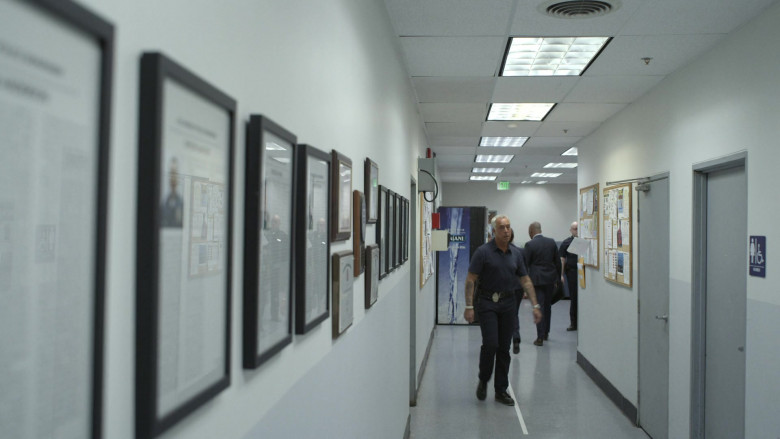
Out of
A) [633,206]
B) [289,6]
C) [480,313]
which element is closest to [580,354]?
[480,313]

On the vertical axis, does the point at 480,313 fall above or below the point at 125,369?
below

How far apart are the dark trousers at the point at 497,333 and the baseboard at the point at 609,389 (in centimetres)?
94

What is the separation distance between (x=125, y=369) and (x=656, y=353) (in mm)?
4142

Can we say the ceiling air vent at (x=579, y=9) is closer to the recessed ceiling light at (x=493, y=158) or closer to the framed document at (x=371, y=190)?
the framed document at (x=371, y=190)

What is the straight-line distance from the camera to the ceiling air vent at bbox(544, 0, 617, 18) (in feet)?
8.61

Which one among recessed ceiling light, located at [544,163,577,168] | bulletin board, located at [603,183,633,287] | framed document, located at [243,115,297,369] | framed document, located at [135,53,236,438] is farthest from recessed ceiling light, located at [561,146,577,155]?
framed document, located at [135,53,236,438]

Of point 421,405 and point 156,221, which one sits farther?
point 421,405

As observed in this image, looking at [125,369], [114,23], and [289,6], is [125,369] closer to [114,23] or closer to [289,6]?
[114,23]

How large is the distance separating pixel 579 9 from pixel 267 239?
2.27m

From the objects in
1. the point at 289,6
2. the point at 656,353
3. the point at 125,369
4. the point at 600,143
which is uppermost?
the point at 600,143

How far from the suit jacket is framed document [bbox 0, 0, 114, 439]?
716cm

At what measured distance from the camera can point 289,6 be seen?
1.19 meters

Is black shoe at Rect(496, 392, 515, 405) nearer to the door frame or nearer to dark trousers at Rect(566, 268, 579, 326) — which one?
the door frame

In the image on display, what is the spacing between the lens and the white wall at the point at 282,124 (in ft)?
2.02
